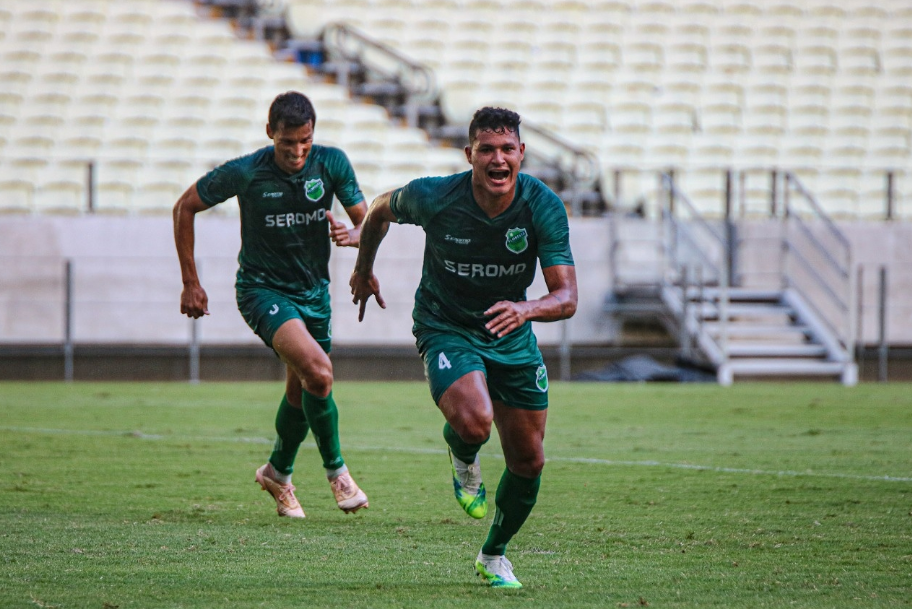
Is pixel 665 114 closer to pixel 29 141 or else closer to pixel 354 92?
pixel 354 92

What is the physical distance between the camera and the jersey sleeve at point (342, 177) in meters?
6.75

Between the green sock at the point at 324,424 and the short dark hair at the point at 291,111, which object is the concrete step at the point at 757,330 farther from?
the short dark hair at the point at 291,111

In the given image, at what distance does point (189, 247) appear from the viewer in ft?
21.9

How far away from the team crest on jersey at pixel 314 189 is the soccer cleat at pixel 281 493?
4.74 ft

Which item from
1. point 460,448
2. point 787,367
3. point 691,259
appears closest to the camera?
point 460,448

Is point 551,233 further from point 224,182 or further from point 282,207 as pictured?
point 224,182

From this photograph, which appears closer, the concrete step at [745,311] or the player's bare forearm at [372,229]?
the player's bare forearm at [372,229]

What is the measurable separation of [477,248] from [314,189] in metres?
1.97

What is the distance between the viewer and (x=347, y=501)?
20.3 ft

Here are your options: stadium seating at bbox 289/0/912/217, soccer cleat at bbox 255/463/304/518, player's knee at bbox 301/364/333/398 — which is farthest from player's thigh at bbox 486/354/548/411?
stadium seating at bbox 289/0/912/217

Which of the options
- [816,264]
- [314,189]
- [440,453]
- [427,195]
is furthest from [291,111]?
[816,264]

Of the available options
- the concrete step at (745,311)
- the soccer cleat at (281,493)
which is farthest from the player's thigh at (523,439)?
the concrete step at (745,311)

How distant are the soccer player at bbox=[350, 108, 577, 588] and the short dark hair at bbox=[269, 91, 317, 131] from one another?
1.30 m

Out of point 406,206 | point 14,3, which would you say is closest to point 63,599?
point 406,206
